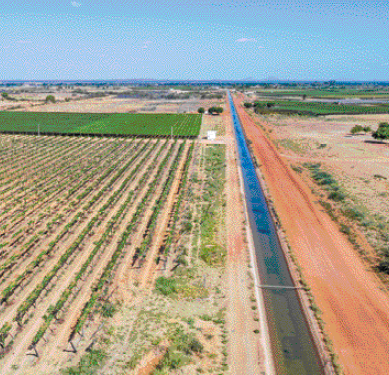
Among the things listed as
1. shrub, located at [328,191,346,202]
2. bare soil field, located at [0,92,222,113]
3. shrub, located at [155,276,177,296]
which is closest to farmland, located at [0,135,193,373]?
shrub, located at [155,276,177,296]

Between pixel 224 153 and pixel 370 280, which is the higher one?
pixel 224 153

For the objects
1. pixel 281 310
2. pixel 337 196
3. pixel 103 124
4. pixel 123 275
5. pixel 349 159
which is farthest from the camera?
pixel 103 124

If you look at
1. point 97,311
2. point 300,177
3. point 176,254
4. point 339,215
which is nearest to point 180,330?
point 97,311

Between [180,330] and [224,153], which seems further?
[224,153]

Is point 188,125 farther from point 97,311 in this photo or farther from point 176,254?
point 97,311

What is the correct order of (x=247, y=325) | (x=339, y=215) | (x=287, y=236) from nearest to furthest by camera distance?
(x=247, y=325) → (x=287, y=236) → (x=339, y=215)

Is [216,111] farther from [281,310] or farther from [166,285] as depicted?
[281,310]

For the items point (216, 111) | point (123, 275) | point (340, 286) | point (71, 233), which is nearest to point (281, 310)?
point (340, 286)

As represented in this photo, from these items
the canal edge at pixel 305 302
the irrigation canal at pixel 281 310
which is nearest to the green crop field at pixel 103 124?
the canal edge at pixel 305 302
